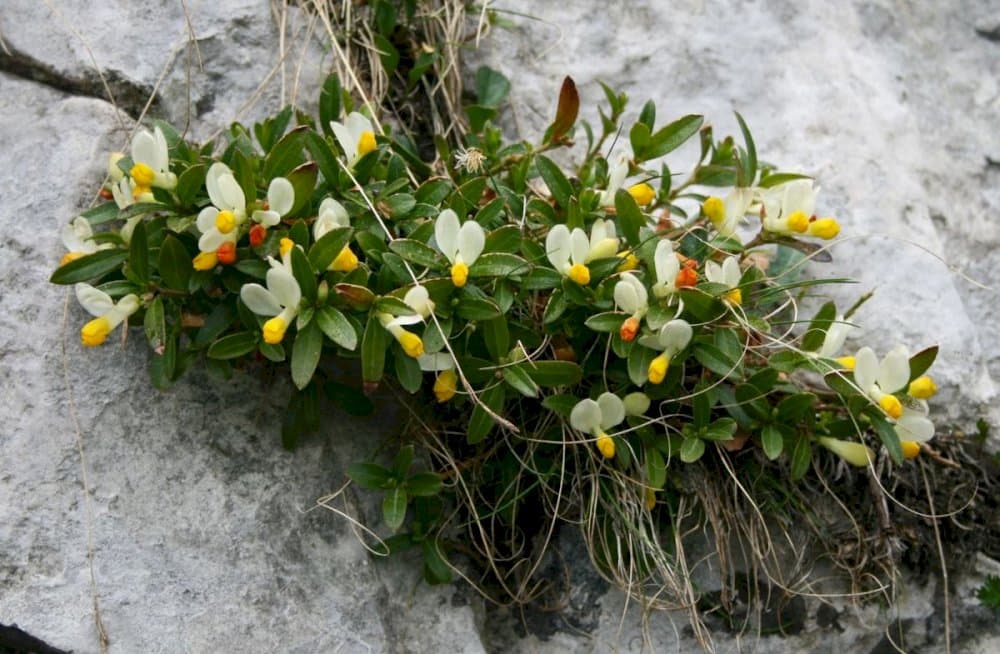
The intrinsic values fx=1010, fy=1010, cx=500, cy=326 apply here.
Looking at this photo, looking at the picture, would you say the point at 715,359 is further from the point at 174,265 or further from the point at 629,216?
the point at 174,265

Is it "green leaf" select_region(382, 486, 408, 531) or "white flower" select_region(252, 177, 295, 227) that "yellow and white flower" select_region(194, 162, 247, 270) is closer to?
"white flower" select_region(252, 177, 295, 227)

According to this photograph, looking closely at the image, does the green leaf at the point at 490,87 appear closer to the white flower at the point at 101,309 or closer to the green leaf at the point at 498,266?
the green leaf at the point at 498,266

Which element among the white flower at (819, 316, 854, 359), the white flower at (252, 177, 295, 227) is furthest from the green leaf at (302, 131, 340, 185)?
the white flower at (819, 316, 854, 359)

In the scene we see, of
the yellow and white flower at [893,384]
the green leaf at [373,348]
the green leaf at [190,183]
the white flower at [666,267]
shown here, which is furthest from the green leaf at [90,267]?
the yellow and white flower at [893,384]

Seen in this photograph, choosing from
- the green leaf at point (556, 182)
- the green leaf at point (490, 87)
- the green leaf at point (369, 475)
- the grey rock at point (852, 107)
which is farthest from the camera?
the green leaf at point (490, 87)

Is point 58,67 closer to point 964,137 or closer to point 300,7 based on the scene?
point 300,7

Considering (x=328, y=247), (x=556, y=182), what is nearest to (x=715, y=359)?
A: (x=556, y=182)
